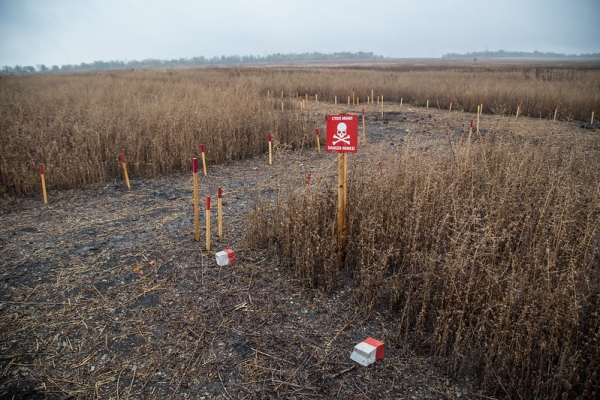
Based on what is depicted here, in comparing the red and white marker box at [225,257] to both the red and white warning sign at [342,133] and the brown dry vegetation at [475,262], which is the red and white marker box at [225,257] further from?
the red and white warning sign at [342,133]

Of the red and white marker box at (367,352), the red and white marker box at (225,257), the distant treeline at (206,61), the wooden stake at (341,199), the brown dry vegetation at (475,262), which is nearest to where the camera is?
the brown dry vegetation at (475,262)

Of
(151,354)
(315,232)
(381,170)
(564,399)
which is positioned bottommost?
(151,354)

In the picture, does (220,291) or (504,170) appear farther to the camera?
(504,170)

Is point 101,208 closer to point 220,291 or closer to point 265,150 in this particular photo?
point 220,291

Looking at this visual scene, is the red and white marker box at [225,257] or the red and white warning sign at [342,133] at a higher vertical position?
the red and white warning sign at [342,133]

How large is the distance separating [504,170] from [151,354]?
4938 mm

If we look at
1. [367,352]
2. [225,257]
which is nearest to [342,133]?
[225,257]

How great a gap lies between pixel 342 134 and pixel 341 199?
0.63 metres

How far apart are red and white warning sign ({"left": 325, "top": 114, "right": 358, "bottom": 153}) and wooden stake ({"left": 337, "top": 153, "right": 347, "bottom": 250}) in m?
0.11

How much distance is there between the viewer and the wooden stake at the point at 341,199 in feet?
12.3

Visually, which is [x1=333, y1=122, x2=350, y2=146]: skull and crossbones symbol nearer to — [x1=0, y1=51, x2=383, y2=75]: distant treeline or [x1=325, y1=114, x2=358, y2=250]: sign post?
[x1=325, y1=114, x2=358, y2=250]: sign post

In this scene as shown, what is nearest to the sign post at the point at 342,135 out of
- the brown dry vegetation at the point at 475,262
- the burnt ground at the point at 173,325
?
the brown dry vegetation at the point at 475,262

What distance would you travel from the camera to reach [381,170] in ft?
15.5

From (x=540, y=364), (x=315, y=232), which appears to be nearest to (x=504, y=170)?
(x=315, y=232)
